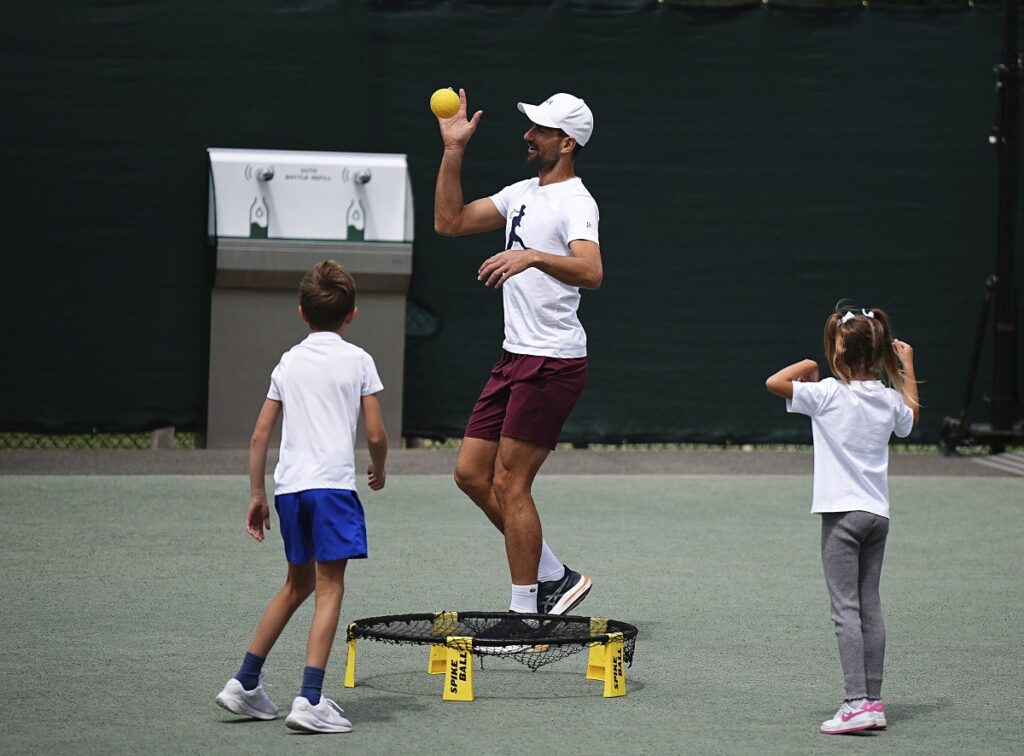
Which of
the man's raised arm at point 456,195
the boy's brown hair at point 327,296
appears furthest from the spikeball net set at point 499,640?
the man's raised arm at point 456,195

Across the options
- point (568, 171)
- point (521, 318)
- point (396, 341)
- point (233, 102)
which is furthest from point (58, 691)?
point (233, 102)

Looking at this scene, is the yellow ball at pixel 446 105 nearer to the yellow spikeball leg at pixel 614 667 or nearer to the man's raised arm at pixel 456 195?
the man's raised arm at pixel 456 195

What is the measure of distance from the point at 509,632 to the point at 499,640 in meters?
0.52

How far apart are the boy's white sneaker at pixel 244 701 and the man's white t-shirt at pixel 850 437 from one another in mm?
1494

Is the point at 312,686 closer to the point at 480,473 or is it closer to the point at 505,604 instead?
the point at 480,473

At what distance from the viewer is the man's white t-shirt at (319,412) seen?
4.39 m

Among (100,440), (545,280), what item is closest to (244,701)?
(545,280)

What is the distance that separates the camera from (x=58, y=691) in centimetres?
470

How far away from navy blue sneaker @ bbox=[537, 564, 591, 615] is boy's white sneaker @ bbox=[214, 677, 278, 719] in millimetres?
1452

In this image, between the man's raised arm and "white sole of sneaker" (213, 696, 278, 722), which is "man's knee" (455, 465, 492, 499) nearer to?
the man's raised arm

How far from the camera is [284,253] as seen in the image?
31.8ft

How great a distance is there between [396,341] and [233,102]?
1710 mm

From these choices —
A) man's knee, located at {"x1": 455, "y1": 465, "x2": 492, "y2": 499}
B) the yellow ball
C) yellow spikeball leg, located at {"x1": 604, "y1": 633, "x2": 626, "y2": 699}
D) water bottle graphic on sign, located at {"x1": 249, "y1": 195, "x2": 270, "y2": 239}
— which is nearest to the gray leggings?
yellow spikeball leg, located at {"x1": 604, "y1": 633, "x2": 626, "y2": 699}

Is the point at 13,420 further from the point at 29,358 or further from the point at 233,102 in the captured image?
the point at 233,102
